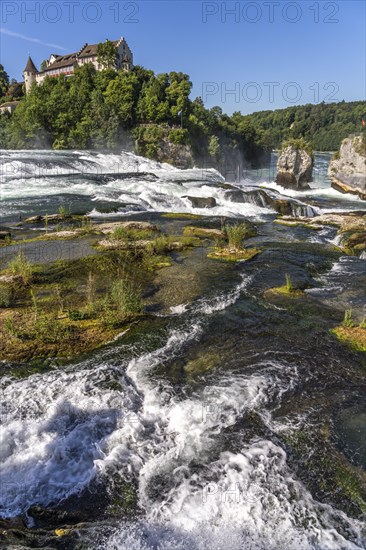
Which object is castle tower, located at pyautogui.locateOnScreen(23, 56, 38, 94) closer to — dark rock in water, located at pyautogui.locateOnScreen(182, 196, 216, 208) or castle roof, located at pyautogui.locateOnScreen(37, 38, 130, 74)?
Answer: castle roof, located at pyautogui.locateOnScreen(37, 38, 130, 74)

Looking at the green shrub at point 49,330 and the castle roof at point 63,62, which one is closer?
the green shrub at point 49,330

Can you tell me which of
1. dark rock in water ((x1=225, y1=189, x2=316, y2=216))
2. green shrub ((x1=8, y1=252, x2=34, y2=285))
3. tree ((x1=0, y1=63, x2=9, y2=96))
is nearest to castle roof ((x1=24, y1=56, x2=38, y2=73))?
tree ((x1=0, y1=63, x2=9, y2=96))

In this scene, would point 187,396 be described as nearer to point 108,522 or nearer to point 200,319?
point 108,522

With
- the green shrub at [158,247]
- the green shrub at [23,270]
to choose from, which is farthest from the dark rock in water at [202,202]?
the green shrub at [23,270]

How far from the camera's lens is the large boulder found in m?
43.8

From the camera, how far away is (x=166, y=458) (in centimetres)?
522

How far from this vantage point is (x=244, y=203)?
28.9m

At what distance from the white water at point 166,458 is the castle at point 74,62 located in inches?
3375

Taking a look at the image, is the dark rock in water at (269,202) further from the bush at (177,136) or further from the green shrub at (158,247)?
the bush at (177,136)

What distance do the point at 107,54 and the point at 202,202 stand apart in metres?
63.8

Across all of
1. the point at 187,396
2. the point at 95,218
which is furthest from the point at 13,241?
the point at 187,396

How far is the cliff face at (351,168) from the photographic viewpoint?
4009cm

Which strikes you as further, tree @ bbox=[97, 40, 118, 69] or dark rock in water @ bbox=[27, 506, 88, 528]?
tree @ bbox=[97, 40, 118, 69]

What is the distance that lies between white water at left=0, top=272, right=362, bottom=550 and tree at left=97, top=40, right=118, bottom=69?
270ft
